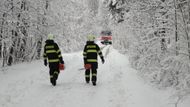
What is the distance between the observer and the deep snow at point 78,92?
10125mm

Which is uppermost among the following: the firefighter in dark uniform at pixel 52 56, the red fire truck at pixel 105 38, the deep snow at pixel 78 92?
the firefighter in dark uniform at pixel 52 56

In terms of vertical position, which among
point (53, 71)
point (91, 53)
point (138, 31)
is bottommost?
point (53, 71)

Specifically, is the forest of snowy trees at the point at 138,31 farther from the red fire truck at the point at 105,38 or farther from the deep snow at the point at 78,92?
the red fire truck at the point at 105,38

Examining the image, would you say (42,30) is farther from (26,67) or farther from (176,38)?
(176,38)

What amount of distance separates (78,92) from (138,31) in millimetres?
6613

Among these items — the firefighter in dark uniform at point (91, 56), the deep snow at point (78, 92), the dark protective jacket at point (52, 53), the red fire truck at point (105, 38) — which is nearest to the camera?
the deep snow at point (78, 92)

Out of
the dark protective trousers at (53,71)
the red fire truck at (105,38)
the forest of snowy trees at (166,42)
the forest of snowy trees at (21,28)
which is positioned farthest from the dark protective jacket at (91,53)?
the red fire truck at (105,38)

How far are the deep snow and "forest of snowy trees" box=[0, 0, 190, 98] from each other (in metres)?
0.72

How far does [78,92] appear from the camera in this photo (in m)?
11.8

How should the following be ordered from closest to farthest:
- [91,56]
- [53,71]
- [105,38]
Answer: [53,71]
[91,56]
[105,38]

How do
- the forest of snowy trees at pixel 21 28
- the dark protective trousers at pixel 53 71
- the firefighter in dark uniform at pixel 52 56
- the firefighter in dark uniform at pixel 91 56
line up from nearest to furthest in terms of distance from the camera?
the dark protective trousers at pixel 53 71
the firefighter in dark uniform at pixel 52 56
the firefighter in dark uniform at pixel 91 56
the forest of snowy trees at pixel 21 28

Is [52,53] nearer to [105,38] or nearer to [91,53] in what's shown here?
[91,53]

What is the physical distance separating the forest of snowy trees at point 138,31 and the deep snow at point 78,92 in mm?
721

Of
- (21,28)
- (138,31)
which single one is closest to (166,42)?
(138,31)
